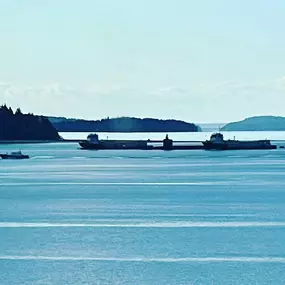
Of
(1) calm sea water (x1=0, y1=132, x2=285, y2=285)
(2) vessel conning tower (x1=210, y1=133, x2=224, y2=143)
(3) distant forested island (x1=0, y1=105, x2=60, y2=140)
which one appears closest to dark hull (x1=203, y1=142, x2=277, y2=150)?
(2) vessel conning tower (x1=210, y1=133, x2=224, y2=143)

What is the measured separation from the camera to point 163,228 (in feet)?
44.5

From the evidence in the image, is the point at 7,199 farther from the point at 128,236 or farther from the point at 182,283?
the point at 182,283

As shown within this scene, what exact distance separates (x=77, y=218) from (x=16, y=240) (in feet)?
10.4

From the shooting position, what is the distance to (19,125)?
112m

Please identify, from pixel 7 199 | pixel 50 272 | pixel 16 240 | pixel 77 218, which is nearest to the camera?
pixel 50 272

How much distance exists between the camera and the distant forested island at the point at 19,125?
11100 cm

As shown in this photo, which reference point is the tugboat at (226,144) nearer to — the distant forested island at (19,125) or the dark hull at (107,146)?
the dark hull at (107,146)

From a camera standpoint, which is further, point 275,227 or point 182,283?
point 275,227

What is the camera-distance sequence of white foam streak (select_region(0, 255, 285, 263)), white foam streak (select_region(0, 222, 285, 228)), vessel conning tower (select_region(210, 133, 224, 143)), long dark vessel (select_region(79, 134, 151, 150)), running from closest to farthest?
white foam streak (select_region(0, 255, 285, 263)) < white foam streak (select_region(0, 222, 285, 228)) < vessel conning tower (select_region(210, 133, 224, 143)) < long dark vessel (select_region(79, 134, 151, 150))

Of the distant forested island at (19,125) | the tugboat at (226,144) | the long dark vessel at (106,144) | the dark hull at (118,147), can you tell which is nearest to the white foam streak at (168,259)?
the tugboat at (226,144)

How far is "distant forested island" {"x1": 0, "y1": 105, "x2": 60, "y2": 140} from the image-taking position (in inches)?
4370

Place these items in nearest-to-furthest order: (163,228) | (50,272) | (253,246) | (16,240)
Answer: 1. (50,272)
2. (253,246)
3. (16,240)
4. (163,228)

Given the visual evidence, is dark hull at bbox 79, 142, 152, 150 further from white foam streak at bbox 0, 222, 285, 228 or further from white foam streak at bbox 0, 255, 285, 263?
white foam streak at bbox 0, 255, 285, 263

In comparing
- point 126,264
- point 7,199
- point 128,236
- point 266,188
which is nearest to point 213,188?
point 266,188
